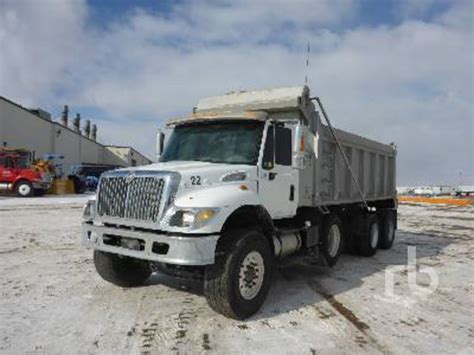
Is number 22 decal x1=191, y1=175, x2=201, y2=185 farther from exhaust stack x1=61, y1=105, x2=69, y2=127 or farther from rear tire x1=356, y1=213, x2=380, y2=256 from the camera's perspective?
exhaust stack x1=61, y1=105, x2=69, y2=127

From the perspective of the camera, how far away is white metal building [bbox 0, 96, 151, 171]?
38688mm

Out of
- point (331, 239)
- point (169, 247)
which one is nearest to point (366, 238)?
point (331, 239)

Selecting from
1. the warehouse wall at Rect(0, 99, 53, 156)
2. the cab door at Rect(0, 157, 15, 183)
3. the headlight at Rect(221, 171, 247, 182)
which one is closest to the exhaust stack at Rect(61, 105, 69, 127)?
the warehouse wall at Rect(0, 99, 53, 156)

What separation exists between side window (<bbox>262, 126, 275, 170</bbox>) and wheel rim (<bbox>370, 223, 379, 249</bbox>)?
16.0ft

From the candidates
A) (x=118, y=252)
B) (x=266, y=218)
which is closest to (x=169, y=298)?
(x=118, y=252)

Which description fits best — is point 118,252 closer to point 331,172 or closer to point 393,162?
point 331,172

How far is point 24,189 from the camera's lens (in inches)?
1183

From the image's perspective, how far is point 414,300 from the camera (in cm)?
672

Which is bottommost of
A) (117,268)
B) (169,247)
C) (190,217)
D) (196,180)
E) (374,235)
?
(117,268)

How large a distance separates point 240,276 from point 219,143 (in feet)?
6.52

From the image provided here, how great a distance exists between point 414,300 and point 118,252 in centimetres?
424

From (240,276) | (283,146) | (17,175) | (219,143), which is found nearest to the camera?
(240,276)

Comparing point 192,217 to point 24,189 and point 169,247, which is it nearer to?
point 169,247

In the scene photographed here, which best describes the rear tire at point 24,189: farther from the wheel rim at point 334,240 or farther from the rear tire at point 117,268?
the wheel rim at point 334,240
